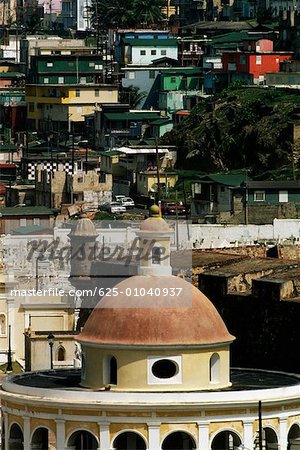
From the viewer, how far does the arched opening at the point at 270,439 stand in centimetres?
4512

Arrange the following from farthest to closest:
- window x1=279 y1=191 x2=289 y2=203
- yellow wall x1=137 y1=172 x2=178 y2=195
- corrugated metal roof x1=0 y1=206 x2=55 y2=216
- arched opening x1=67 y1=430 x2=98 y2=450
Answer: yellow wall x1=137 y1=172 x2=178 y2=195, corrugated metal roof x1=0 y1=206 x2=55 y2=216, window x1=279 y1=191 x2=289 y2=203, arched opening x1=67 y1=430 x2=98 y2=450

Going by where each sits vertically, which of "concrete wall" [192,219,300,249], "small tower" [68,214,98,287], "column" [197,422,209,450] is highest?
"column" [197,422,209,450]

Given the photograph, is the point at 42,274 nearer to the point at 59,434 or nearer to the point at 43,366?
the point at 43,366

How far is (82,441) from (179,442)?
154cm

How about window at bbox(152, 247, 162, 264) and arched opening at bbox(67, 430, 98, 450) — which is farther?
window at bbox(152, 247, 162, 264)

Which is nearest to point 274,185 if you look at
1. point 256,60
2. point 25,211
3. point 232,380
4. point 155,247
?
point 25,211

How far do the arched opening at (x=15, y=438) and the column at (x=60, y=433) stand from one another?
1.10m

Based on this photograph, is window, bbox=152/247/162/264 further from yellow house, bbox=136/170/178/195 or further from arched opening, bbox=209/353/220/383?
yellow house, bbox=136/170/178/195

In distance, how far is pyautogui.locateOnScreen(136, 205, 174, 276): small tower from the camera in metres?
47.2

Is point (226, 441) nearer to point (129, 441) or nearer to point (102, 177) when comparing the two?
point (129, 441)

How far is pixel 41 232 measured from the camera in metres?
109

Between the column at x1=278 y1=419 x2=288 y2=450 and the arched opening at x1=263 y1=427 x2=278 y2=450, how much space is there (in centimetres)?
8

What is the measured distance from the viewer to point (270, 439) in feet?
149

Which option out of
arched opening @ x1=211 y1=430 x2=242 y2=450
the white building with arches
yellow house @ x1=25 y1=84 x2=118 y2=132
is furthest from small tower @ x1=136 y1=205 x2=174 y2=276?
yellow house @ x1=25 y1=84 x2=118 y2=132
